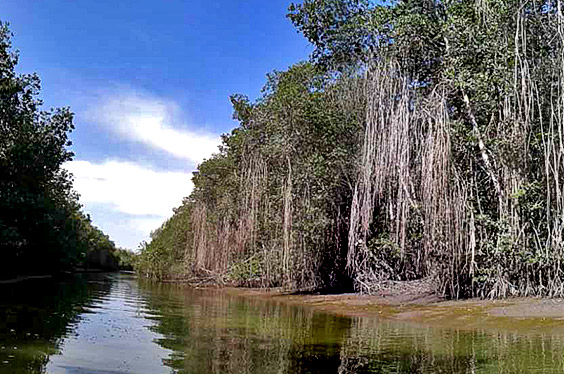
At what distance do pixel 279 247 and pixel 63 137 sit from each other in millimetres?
13326

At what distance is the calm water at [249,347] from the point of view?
21.7ft

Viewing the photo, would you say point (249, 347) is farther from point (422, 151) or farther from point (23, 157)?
point (23, 157)

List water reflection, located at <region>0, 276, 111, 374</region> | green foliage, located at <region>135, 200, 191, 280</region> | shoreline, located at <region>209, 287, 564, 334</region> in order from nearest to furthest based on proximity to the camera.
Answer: water reflection, located at <region>0, 276, 111, 374</region>
shoreline, located at <region>209, 287, 564, 334</region>
green foliage, located at <region>135, 200, 191, 280</region>

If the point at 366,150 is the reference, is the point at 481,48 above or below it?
above

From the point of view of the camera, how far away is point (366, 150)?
1634cm

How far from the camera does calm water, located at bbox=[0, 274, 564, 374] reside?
21.7 ft

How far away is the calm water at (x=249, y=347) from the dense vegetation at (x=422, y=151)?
3.86 meters

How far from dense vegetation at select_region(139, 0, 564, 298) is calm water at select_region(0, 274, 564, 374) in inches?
152

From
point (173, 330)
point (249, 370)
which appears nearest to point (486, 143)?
point (173, 330)

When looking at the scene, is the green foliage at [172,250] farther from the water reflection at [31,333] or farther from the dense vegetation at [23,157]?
the water reflection at [31,333]

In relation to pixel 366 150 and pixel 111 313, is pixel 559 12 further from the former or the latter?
pixel 111 313

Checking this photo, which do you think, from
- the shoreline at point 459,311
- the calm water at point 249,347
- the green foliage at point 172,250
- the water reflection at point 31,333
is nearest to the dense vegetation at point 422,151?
the shoreline at point 459,311

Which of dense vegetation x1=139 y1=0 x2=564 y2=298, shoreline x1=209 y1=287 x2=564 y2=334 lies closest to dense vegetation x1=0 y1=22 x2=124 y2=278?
dense vegetation x1=139 y1=0 x2=564 y2=298

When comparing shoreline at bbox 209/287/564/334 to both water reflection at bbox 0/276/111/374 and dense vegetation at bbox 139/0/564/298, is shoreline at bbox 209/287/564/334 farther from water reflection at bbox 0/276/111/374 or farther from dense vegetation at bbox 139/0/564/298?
water reflection at bbox 0/276/111/374
